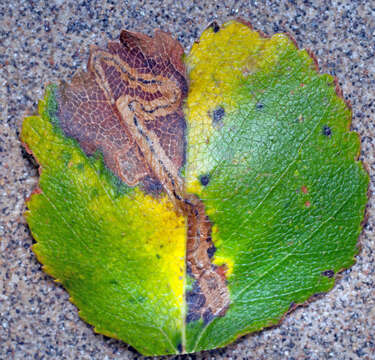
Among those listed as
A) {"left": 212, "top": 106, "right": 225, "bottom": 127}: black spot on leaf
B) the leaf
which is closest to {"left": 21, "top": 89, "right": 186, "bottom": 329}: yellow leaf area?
the leaf

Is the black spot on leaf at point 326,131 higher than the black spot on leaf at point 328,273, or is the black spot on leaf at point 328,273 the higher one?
the black spot on leaf at point 326,131

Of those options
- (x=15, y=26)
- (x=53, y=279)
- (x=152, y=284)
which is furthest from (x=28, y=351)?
(x=15, y=26)

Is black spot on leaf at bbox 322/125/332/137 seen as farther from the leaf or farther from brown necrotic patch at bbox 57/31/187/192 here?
brown necrotic patch at bbox 57/31/187/192

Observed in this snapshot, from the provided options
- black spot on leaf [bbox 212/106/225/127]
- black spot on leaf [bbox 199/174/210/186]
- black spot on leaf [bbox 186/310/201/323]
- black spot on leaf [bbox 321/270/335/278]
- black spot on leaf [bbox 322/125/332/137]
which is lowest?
black spot on leaf [bbox 186/310/201/323]

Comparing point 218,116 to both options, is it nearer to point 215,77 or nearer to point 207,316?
point 215,77

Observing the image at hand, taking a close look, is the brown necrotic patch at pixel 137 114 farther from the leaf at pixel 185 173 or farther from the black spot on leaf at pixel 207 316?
the black spot on leaf at pixel 207 316

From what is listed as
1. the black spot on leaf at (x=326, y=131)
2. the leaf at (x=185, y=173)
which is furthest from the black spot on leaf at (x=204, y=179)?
the black spot on leaf at (x=326, y=131)

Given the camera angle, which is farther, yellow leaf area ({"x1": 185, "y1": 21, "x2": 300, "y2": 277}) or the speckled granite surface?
the speckled granite surface

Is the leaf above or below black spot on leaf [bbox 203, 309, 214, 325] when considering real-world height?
above
